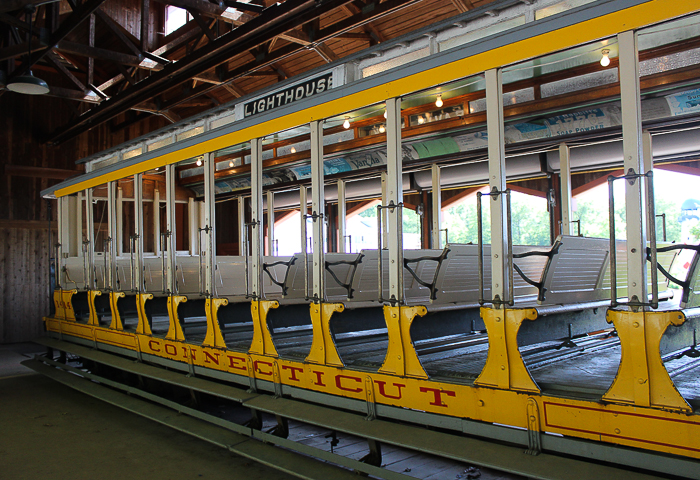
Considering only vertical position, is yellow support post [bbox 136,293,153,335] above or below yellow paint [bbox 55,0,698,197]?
below

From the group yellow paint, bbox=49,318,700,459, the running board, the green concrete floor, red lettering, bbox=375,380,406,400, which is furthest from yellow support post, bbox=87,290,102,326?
red lettering, bbox=375,380,406,400

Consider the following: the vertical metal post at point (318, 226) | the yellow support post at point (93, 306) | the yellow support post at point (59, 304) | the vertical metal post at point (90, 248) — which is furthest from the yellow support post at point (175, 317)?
the yellow support post at point (59, 304)

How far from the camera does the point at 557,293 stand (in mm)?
3732

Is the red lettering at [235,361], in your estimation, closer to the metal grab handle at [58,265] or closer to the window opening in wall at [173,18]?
the metal grab handle at [58,265]

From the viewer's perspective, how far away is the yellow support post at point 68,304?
7114 millimetres

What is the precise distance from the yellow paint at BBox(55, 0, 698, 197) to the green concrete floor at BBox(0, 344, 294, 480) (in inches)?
104

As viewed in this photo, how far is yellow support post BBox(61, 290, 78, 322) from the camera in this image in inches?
280

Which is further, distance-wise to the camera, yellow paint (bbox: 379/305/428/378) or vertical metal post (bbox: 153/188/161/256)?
vertical metal post (bbox: 153/188/161/256)

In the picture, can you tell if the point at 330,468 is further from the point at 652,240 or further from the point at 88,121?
the point at 88,121

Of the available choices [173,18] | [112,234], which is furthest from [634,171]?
[173,18]

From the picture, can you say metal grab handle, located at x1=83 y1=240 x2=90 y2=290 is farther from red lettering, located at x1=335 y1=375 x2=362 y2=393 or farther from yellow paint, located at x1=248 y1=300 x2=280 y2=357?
red lettering, located at x1=335 y1=375 x2=362 y2=393

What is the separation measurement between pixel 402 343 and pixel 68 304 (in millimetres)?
6012

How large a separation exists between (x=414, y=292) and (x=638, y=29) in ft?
8.75

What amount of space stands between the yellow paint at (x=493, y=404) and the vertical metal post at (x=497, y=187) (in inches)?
22.0
